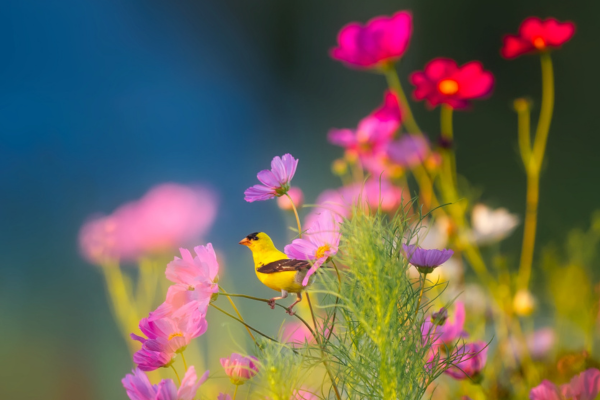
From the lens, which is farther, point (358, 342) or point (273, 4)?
point (273, 4)

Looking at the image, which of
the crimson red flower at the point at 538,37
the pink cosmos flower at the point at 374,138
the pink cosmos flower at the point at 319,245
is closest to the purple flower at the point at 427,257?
the pink cosmos flower at the point at 319,245

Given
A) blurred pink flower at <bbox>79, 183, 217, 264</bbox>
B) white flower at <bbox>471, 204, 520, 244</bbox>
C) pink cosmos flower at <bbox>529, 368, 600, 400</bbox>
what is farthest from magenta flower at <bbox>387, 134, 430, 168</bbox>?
pink cosmos flower at <bbox>529, 368, 600, 400</bbox>

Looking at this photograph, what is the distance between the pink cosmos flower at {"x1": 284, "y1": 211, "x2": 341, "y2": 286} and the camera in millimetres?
224

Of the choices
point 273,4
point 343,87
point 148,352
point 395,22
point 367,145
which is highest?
point 273,4

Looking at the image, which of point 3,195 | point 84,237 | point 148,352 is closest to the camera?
point 148,352

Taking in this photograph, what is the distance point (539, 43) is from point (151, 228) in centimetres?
57

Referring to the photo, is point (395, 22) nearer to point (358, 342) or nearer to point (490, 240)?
point (490, 240)

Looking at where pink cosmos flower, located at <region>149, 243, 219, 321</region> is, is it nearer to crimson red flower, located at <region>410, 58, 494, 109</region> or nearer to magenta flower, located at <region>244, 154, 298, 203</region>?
magenta flower, located at <region>244, 154, 298, 203</region>

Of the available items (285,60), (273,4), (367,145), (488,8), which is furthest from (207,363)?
(488,8)

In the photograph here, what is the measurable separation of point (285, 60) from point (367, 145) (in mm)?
556

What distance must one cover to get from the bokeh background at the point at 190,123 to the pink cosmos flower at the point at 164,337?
419mm

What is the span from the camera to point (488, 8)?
1181 millimetres

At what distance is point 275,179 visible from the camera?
0.24m

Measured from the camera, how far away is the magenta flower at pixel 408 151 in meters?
0.64
